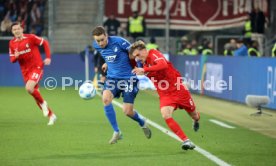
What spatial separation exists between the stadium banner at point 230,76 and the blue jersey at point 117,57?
834 cm

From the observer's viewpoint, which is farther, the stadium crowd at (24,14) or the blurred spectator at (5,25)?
the stadium crowd at (24,14)

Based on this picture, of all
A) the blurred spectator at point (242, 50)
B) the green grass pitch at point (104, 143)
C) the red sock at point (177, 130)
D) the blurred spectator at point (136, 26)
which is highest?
the blurred spectator at point (136, 26)

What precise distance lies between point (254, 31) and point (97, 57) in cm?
674

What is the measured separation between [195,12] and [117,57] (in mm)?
24706

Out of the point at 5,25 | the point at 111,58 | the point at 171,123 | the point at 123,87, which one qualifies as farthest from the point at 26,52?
Result: the point at 5,25

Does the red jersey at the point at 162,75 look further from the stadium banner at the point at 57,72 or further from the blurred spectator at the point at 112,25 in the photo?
the blurred spectator at the point at 112,25

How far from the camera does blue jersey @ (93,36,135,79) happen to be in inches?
550

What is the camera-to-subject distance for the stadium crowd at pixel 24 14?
3519cm

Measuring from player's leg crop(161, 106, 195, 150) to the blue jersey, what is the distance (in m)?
1.56

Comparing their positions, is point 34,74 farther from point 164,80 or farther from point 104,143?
point 164,80

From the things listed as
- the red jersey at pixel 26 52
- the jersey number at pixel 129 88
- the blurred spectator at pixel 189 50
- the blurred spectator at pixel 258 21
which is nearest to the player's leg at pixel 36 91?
the red jersey at pixel 26 52

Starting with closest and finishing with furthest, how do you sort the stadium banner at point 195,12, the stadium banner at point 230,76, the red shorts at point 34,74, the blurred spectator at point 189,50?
1. the red shorts at point 34,74
2. the stadium banner at point 230,76
3. the blurred spectator at point 189,50
4. the stadium banner at point 195,12

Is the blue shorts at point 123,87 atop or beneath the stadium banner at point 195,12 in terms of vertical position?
beneath

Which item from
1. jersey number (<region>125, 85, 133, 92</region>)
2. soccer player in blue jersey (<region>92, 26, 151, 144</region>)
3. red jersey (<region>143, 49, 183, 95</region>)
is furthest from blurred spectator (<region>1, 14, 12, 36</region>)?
red jersey (<region>143, 49, 183, 95</region>)
